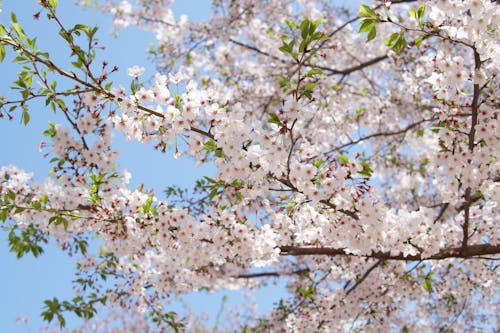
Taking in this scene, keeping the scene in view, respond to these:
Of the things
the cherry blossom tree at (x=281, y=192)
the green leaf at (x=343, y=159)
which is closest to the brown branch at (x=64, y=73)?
the cherry blossom tree at (x=281, y=192)

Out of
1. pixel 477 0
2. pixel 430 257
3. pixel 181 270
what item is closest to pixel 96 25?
pixel 477 0

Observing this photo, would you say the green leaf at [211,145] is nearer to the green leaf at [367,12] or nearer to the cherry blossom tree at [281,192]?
the cherry blossom tree at [281,192]

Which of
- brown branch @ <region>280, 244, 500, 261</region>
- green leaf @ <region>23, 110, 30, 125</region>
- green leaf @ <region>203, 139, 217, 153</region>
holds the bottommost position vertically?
brown branch @ <region>280, 244, 500, 261</region>

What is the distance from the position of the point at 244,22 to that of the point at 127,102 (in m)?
6.05

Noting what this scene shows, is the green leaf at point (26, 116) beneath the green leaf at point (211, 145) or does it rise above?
above

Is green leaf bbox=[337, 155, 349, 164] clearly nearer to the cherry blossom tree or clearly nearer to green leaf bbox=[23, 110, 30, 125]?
the cherry blossom tree

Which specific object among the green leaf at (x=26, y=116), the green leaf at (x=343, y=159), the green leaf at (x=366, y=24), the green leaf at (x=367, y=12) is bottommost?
the green leaf at (x=343, y=159)

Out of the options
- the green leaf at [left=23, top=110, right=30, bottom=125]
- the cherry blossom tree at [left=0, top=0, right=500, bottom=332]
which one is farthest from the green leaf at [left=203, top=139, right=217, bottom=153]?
the green leaf at [left=23, top=110, right=30, bottom=125]

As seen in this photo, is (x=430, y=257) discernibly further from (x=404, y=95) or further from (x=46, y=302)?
(x=404, y=95)

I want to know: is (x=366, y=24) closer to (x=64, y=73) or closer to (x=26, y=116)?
(x=64, y=73)

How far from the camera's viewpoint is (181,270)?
5.55 meters

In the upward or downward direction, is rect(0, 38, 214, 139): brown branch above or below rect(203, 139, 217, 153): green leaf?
above

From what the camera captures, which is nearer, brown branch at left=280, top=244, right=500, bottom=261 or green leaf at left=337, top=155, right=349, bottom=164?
green leaf at left=337, top=155, right=349, bottom=164

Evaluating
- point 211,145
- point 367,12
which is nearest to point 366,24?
point 367,12
